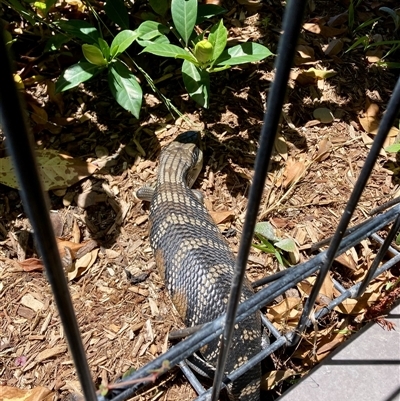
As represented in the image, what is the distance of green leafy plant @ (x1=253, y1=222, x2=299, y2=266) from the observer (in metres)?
2.33

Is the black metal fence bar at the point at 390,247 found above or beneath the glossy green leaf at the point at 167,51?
beneath

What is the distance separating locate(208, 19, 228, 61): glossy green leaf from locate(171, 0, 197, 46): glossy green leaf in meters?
0.13

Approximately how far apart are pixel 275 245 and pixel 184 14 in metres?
1.14

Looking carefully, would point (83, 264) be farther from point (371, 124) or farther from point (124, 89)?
point (371, 124)

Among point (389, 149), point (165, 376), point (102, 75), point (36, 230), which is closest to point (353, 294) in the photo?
point (165, 376)

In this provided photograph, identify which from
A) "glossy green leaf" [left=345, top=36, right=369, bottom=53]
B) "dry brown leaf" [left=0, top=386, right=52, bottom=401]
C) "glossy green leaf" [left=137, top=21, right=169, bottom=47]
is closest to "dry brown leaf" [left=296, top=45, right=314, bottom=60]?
"glossy green leaf" [left=345, top=36, right=369, bottom=53]

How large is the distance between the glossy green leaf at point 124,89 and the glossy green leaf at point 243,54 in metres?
0.39

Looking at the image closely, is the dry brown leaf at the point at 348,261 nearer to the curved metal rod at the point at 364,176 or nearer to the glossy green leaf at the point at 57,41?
the curved metal rod at the point at 364,176

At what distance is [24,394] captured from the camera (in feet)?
6.31

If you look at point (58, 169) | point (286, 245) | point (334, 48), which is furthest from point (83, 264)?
point (334, 48)

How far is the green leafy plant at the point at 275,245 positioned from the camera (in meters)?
2.33

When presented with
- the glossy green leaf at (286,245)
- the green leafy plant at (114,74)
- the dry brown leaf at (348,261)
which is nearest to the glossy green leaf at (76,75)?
the green leafy plant at (114,74)

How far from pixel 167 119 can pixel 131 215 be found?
0.65m

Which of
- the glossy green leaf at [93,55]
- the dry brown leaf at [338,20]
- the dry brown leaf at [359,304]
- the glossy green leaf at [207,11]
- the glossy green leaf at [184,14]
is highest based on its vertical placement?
the glossy green leaf at [184,14]
